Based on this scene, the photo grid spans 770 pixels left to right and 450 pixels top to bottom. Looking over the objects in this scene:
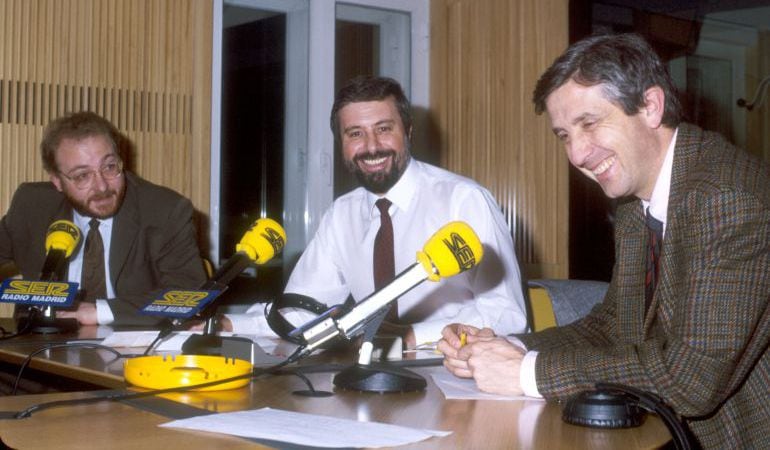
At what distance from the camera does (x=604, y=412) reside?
1.39 m

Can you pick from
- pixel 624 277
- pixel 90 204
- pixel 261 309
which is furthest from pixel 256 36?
pixel 624 277

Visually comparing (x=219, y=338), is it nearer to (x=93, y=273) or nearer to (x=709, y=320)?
(x=709, y=320)

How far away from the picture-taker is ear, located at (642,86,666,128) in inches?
76.7

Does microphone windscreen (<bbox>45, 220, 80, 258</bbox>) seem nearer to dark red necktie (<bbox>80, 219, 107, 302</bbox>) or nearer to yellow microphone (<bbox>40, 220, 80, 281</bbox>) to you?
yellow microphone (<bbox>40, 220, 80, 281</bbox>)

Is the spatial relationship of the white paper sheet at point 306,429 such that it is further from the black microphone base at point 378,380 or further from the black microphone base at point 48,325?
the black microphone base at point 48,325

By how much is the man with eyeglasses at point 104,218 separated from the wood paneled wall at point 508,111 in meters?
2.03

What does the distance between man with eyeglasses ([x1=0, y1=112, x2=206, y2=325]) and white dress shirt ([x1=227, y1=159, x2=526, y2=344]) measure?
0.61 m

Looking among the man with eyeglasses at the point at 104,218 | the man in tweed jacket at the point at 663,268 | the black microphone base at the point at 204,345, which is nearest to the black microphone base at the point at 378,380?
the man in tweed jacket at the point at 663,268

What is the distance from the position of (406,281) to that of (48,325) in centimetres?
162

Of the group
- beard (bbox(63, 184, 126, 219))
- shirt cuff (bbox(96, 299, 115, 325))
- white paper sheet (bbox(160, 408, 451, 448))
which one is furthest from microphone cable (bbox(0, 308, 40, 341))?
white paper sheet (bbox(160, 408, 451, 448))

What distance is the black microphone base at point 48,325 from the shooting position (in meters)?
2.85

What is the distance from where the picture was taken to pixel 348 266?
344cm

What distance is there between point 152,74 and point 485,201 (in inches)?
89.3

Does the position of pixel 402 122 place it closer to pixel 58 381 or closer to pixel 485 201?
pixel 485 201
